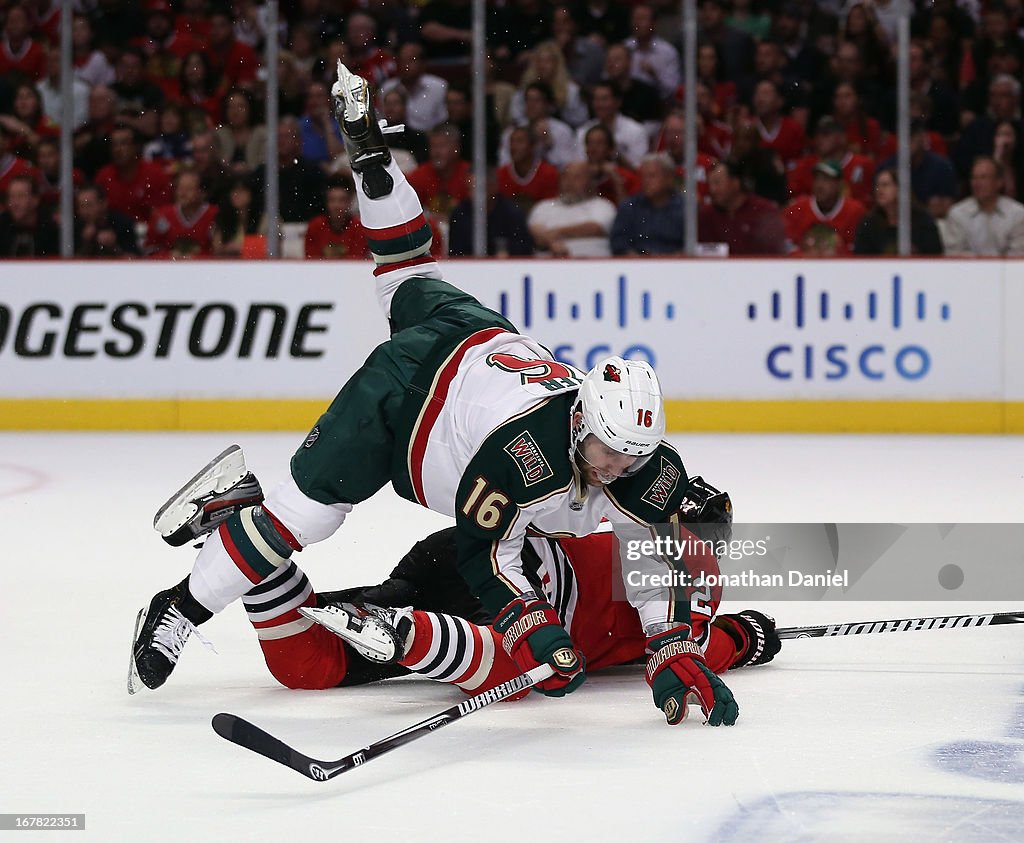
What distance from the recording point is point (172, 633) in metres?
3.64

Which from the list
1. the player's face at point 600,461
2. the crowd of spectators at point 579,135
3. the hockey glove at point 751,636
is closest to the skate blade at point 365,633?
the player's face at point 600,461

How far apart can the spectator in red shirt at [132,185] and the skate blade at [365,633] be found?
530 centimetres

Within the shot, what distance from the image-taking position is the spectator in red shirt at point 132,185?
8352mm

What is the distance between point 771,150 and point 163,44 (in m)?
3.24

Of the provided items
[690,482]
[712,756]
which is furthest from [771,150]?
[712,756]

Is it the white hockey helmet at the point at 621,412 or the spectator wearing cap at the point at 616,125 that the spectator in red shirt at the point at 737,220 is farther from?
the white hockey helmet at the point at 621,412

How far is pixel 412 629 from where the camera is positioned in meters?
3.48

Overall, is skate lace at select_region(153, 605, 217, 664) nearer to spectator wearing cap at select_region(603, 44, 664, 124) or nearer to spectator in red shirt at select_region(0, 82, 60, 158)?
spectator wearing cap at select_region(603, 44, 664, 124)

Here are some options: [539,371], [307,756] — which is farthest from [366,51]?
[307,756]

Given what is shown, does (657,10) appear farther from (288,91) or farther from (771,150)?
(288,91)

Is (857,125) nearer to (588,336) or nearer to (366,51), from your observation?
(588,336)

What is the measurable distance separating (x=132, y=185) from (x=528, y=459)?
217 inches

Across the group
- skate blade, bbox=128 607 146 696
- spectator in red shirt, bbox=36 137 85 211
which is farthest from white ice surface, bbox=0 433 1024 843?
spectator in red shirt, bbox=36 137 85 211

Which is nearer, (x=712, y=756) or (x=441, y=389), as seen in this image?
(x=712, y=756)
